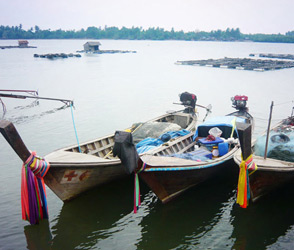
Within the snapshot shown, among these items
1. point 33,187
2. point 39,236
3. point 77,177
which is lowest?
point 39,236

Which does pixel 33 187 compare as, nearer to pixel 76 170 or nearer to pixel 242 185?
pixel 76 170

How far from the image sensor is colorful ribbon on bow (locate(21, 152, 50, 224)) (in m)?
6.54

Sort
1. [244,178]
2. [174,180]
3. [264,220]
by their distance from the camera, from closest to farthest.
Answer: [244,178]
[264,220]
[174,180]

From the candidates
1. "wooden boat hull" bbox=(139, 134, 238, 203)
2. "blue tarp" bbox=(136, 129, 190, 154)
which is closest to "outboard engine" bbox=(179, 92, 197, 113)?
"blue tarp" bbox=(136, 129, 190, 154)

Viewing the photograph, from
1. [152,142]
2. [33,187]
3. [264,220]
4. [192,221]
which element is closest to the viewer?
[33,187]

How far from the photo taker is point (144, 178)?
7.35m

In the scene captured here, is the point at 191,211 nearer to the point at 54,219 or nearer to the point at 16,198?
the point at 54,219

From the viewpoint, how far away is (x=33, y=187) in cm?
675

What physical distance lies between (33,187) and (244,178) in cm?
521

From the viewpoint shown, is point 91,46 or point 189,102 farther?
point 91,46

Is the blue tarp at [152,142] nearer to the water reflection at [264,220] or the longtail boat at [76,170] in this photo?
the longtail boat at [76,170]

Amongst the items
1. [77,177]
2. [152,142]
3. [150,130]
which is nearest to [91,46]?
[150,130]

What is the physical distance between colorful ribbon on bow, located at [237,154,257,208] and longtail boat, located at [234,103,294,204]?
0.14ft

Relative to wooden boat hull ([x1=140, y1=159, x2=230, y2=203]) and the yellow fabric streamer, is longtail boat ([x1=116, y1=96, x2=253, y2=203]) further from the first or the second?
the yellow fabric streamer
